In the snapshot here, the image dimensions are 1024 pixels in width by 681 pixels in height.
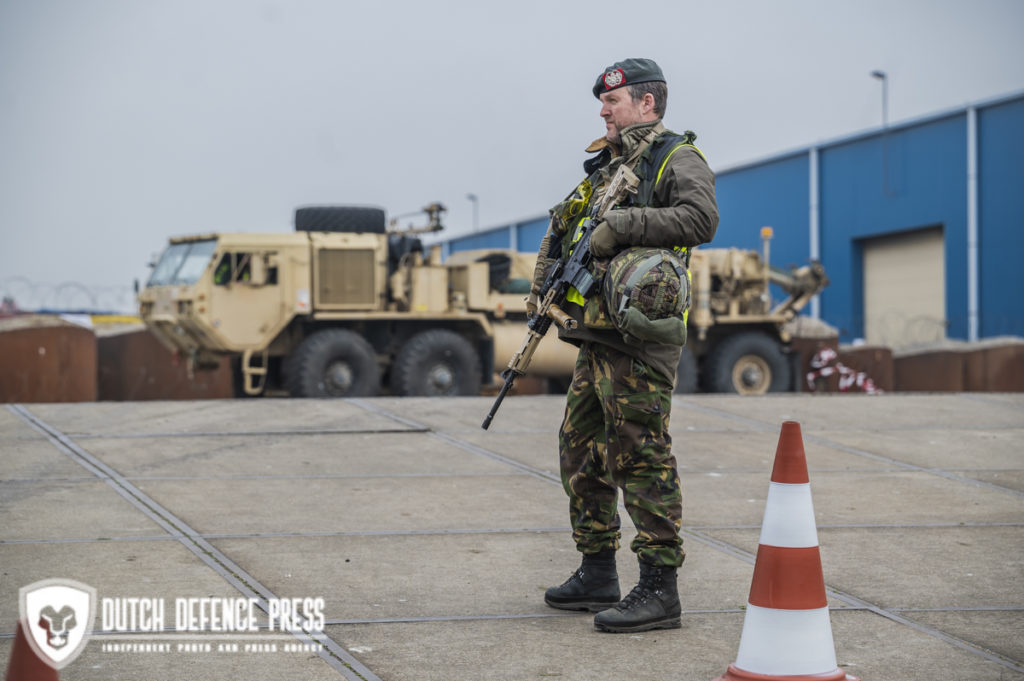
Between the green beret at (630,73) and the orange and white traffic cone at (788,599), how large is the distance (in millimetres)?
1330

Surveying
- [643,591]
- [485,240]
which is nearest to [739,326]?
[643,591]

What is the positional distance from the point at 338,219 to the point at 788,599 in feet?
Result: 46.0

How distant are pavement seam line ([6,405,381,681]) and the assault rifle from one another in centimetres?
108

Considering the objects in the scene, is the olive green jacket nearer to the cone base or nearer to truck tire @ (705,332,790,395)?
the cone base

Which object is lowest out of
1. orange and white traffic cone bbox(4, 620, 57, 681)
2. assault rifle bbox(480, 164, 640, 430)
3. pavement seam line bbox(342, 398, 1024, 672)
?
pavement seam line bbox(342, 398, 1024, 672)

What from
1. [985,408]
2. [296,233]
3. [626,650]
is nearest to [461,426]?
[985,408]

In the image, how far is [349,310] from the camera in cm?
1638

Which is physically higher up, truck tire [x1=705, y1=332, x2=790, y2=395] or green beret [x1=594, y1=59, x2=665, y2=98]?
green beret [x1=594, y1=59, x2=665, y2=98]

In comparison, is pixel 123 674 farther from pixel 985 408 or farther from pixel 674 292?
pixel 985 408

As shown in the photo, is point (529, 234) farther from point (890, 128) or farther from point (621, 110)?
point (621, 110)

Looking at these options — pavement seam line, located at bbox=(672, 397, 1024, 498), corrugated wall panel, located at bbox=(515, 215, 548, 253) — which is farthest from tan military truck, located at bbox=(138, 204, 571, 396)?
corrugated wall panel, located at bbox=(515, 215, 548, 253)

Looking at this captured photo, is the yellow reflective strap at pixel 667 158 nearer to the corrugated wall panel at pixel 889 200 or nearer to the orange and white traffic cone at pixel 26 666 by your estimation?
the orange and white traffic cone at pixel 26 666

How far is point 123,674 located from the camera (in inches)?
133

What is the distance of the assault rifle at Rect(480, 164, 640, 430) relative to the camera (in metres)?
4.07
